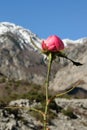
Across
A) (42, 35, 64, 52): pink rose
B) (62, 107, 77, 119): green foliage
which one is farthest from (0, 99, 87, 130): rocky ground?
(42, 35, 64, 52): pink rose

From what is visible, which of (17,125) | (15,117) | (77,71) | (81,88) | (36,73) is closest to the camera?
(17,125)

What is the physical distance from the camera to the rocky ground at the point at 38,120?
3237 cm

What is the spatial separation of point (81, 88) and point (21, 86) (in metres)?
65.8

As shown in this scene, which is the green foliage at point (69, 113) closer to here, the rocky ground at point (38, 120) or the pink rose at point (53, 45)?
the rocky ground at point (38, 120)

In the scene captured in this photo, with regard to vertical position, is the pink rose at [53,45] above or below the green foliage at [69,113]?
above

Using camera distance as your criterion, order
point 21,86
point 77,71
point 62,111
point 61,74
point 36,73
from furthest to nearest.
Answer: point 36,73 → point 61,74 → point 77,71 → point 21,86 → point 62,111

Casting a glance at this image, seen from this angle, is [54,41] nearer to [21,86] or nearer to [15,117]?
[15,117]

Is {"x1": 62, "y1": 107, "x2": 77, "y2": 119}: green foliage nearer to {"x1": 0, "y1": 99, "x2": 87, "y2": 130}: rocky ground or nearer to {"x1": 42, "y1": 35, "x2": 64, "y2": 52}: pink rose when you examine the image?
{"x1": 0, "y1": 99, "x2": 87, "y2": 130}: rocky ground

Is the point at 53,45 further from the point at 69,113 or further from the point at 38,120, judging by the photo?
the point at 69,113

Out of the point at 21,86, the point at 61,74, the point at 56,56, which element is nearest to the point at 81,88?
the point at 61,74

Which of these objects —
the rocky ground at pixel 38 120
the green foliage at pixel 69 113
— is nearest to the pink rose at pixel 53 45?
the rocky ground at pixel 38 120

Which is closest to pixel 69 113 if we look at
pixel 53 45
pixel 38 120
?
pixel 38 120

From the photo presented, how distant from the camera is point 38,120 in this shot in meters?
34.6

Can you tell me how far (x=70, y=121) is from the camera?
38.0m
